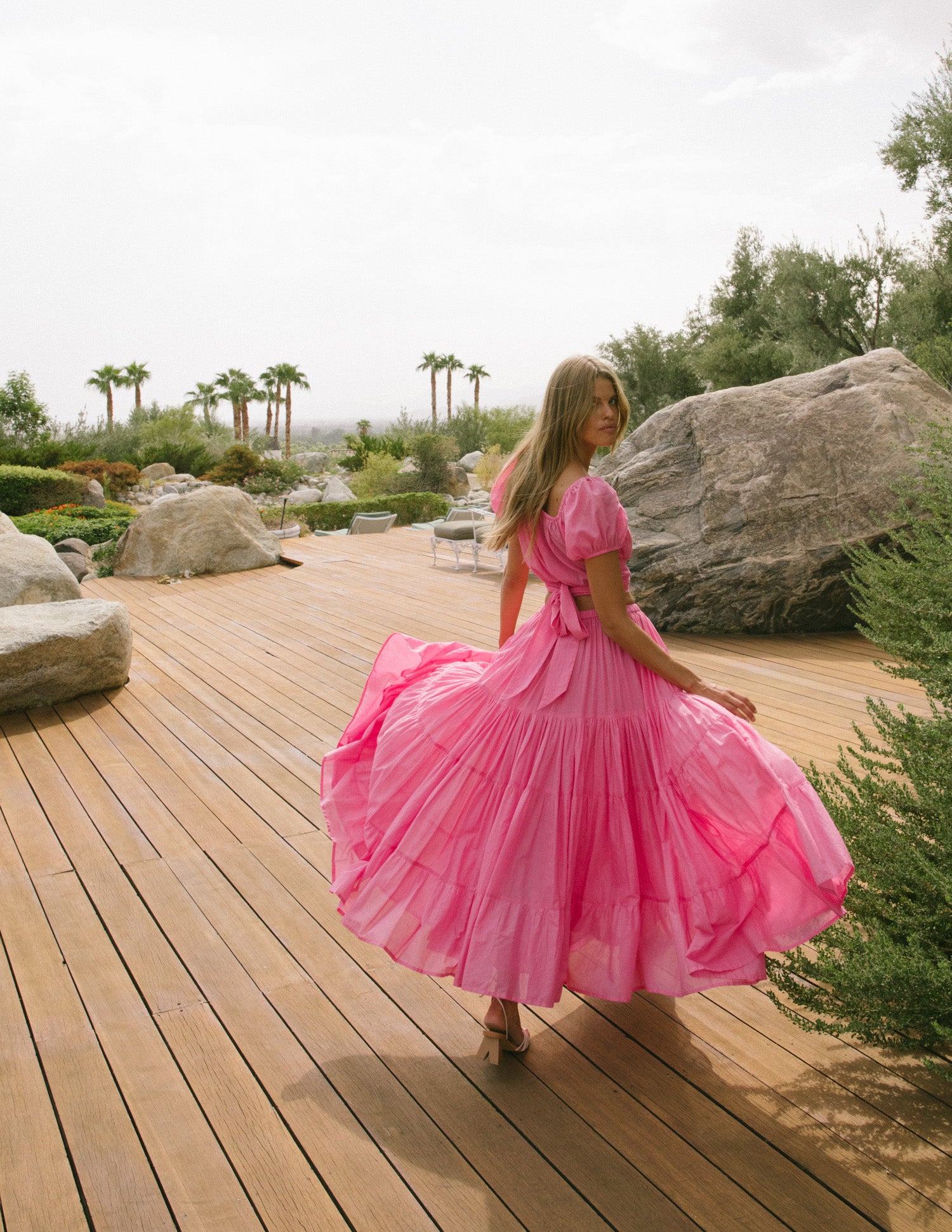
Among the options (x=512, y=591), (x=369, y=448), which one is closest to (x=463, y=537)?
(x=512, y=591)

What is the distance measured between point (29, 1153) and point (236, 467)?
811 inches

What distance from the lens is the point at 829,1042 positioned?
7.53 feet

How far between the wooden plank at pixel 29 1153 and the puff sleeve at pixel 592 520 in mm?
1655

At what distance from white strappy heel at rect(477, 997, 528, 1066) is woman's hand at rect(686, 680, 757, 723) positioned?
88cm

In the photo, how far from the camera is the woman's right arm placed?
238cm

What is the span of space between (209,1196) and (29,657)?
377 centimetres

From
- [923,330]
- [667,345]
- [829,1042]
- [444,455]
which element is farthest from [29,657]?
[667,345]

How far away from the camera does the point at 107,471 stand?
2031 cm

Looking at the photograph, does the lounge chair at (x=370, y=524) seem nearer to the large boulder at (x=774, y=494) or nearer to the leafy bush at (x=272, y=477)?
the large boulder at (x=774, y=494)

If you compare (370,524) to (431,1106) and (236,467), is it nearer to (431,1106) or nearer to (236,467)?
(236,467)

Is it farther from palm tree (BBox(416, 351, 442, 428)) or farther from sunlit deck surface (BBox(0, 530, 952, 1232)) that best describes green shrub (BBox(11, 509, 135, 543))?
palm tree (BBox(416, 351, 442, 428))

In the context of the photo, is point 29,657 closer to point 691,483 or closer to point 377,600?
point 377,600

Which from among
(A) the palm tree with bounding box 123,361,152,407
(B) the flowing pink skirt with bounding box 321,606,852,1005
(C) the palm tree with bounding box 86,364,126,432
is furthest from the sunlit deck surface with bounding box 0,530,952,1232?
(A) the palm tree with bounding box 123,361,152,407

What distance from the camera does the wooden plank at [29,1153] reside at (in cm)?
179
